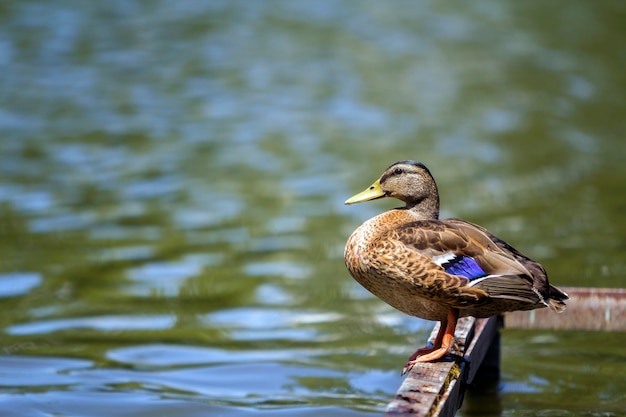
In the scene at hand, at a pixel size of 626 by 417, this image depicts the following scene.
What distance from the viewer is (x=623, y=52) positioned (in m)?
21.4

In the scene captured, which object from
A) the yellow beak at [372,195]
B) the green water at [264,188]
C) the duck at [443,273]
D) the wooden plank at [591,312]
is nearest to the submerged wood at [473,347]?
the wooden plank at [591,312]

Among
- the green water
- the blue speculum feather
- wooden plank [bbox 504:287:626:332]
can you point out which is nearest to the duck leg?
the blue speculum feather

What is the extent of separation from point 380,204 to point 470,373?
645cm

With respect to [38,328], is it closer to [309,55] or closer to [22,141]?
[22,141]

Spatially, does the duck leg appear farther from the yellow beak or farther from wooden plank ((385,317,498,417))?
the yellow beak

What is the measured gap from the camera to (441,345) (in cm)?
422

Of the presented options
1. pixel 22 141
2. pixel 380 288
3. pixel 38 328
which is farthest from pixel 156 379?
pixel 22 141

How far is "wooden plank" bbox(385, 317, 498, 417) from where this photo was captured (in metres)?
3.60

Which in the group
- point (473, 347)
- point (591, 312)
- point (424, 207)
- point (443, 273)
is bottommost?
point (473, 347)

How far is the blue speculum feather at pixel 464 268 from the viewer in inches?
160

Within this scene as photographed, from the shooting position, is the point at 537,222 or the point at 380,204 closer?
the point at 537,222

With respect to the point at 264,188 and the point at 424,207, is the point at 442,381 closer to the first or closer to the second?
the point at 424,207

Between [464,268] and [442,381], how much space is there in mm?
466

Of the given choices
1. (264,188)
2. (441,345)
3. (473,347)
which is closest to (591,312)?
(473,347)
